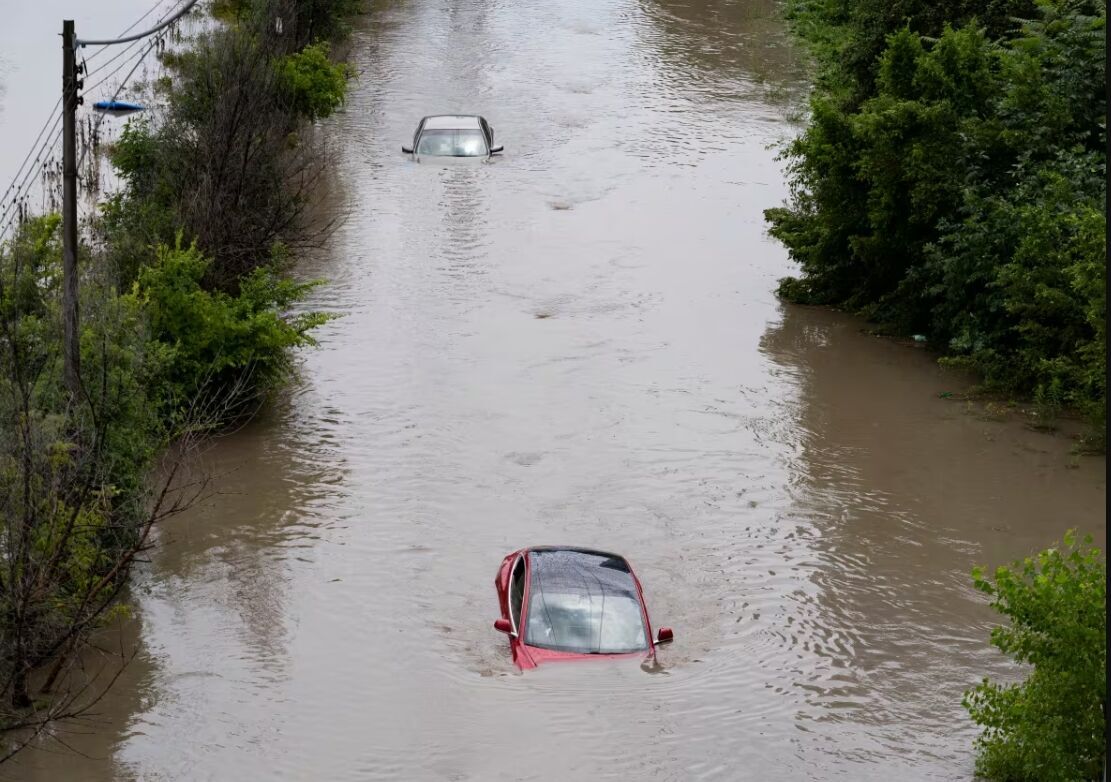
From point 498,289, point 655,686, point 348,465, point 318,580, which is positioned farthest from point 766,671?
point 498,289

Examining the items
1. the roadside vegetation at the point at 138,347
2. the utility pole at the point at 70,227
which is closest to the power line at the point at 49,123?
the roadside vegetation at the point at 138,347

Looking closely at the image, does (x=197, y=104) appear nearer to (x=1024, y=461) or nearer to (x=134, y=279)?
(x=134, y=279)

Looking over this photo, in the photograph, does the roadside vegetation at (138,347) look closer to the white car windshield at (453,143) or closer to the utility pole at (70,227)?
the utility pole at (70,227)

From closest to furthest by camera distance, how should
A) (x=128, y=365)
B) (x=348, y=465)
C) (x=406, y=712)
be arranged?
(x=406, y=712) → (x=128, y=365) → (x=348, y=465)

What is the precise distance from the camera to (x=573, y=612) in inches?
566

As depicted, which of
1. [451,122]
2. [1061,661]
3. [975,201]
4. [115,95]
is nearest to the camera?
[1061,661]

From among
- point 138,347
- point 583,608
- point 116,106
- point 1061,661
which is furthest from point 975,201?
point 116,106

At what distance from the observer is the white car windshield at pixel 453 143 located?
108 feet

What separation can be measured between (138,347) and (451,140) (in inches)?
701

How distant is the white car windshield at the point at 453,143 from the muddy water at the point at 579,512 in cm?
65

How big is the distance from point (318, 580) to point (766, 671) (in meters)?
4.94

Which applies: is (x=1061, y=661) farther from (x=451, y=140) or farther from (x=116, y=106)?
(x=116, y=106)

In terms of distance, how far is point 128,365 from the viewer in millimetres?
16047

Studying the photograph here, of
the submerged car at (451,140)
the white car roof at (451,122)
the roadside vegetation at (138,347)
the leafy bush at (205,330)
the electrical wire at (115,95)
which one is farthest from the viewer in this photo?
the white car roof at (451,122)
